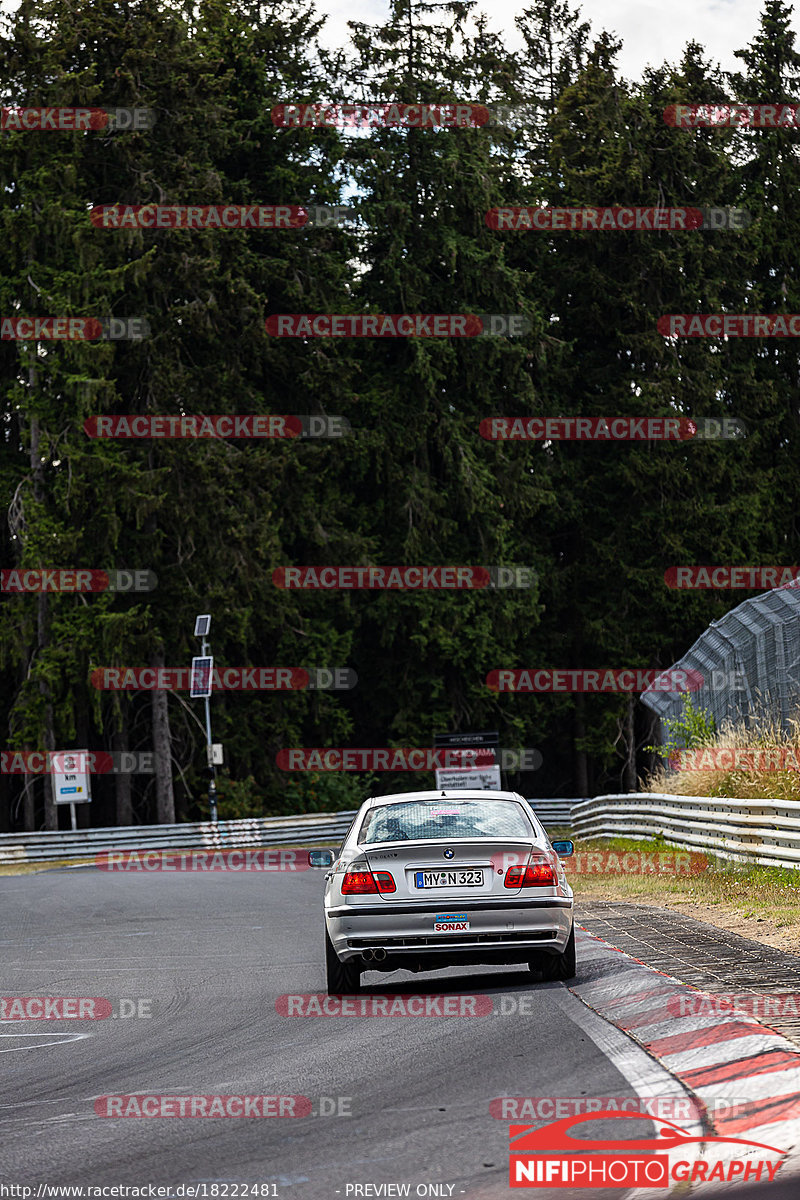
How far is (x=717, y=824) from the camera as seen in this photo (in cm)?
1975

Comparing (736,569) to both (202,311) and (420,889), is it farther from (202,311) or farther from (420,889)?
(420,889)

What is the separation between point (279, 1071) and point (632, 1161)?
2.88 meters

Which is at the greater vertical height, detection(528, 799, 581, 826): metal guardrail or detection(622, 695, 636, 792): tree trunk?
detection(622, 695, 636, 792): tree trunk

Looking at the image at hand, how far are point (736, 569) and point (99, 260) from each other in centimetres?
2466

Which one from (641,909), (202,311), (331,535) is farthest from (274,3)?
(641,909)

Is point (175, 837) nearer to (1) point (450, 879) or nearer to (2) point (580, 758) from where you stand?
(2) point (580, 758)

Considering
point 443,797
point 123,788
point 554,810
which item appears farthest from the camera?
point 554,810

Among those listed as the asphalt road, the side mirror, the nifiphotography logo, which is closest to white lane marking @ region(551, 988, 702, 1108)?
the asphalt road

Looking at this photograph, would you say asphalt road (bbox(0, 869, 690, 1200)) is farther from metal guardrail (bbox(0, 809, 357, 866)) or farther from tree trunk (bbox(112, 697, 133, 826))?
tree trunk (bbox(112, 697, 133, 826))

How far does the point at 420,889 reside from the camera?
35.3ft

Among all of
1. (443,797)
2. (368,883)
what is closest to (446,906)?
(368,883)

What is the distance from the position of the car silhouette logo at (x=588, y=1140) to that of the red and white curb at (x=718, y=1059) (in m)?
0.08

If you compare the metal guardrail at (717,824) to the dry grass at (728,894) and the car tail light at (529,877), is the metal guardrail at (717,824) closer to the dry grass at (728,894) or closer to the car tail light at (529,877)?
the dry grass at (728,894)

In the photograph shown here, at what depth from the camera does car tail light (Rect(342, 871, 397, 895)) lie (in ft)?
35.3
